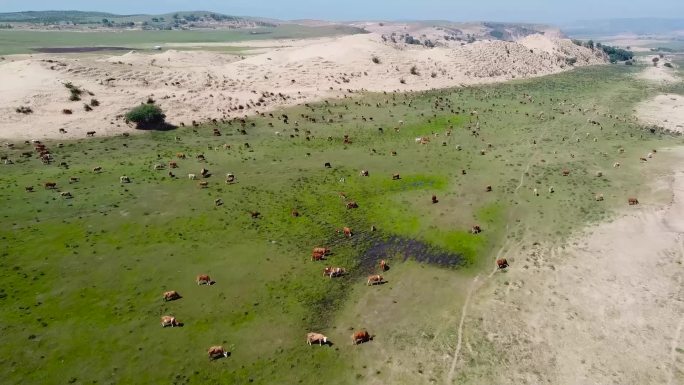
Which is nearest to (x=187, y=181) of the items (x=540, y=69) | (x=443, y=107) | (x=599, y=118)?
(x=443, y=107)

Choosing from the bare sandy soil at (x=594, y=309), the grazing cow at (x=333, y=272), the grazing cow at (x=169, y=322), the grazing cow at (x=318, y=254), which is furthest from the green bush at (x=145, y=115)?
the bare sandy soil at (x=594, y=309)

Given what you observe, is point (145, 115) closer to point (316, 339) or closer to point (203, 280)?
point (203, 280)

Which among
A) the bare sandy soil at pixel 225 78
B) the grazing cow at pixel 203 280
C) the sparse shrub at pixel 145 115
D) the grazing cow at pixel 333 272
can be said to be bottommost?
the grazing cow at pixel 333 272

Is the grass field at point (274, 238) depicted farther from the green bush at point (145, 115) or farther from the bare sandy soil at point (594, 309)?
the green bush at point (145, 115)

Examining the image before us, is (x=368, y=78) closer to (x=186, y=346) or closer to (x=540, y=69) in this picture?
(x=540, y=69)

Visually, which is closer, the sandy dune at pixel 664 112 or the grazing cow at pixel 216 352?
the grazing cow at pixel 216 352

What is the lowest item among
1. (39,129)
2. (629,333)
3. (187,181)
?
(629,333)

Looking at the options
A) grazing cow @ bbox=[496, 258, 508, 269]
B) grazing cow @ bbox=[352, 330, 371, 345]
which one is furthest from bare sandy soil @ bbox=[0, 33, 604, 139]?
grazing cow @ bbox=[352, 330, 371, 345]
